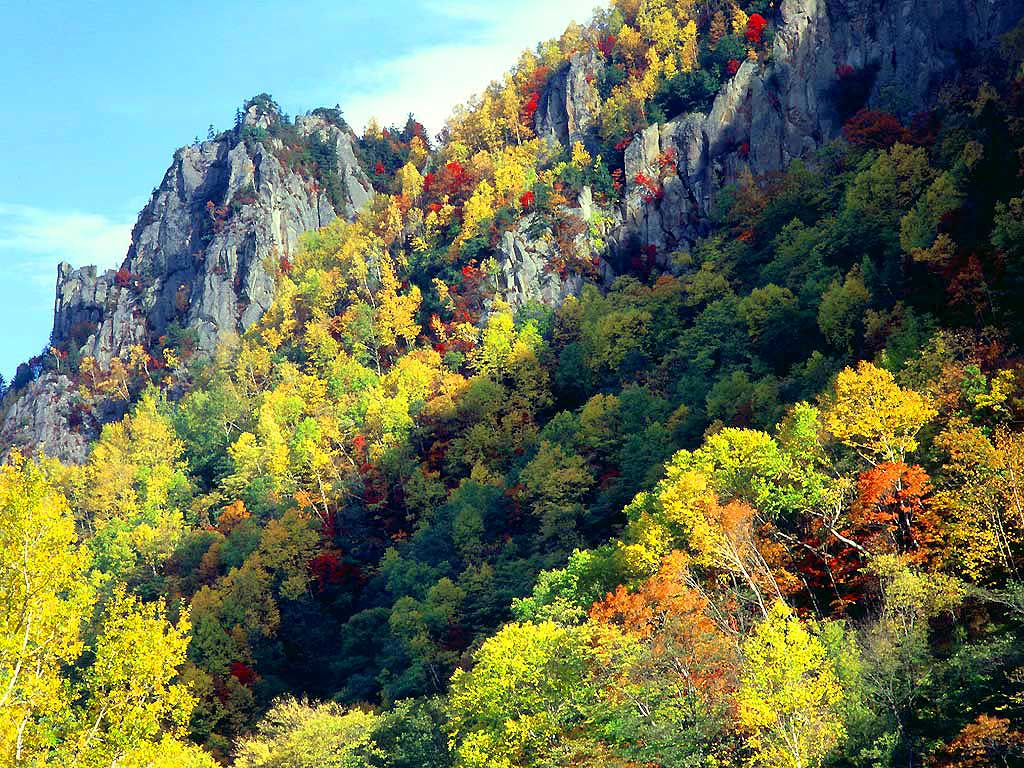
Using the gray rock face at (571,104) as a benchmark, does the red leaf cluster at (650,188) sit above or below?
below

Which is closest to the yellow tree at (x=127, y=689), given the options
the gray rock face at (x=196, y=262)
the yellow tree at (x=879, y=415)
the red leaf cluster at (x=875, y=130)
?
the yellow tree at (x=879, y=415)

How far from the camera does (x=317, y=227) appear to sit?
12425 centimetres

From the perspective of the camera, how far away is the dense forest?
915 inches

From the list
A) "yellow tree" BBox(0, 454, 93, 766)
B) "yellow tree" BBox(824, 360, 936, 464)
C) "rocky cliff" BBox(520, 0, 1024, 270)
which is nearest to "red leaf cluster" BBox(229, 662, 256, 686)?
"yellow tree" BBox(824, 360, 936, 464)

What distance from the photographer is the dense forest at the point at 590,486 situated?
23234 millimetres

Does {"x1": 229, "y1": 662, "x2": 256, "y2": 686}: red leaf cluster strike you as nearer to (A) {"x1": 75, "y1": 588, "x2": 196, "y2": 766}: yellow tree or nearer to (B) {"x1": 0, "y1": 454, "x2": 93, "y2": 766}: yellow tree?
(A) {"x1": 75, "y1": 588, "x2": 196, "y2": 766}: yellow tree

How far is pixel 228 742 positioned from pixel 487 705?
2380 cm

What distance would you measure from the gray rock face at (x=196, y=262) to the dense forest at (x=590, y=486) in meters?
5.17

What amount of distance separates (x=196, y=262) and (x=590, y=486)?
284 ft

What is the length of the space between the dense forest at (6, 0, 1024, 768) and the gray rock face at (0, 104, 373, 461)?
5.17 metres

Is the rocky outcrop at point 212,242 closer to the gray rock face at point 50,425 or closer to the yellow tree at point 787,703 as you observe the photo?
the gray rock face at point 50,425

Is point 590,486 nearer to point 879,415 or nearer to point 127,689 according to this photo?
point 879,415

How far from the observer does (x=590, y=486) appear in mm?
54500

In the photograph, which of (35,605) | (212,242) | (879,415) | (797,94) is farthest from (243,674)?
(212,242)
